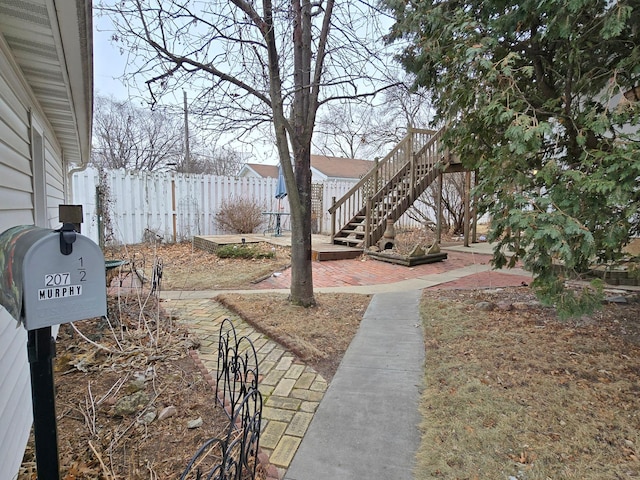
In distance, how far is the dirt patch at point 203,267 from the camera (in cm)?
627

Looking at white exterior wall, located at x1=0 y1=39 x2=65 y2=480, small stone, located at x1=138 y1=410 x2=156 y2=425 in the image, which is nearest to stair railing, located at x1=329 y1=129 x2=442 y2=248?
small stone, located at x1=138 y1=410 x2=156 y2=425

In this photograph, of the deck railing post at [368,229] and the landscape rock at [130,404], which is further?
the deck railing post at [368,229]

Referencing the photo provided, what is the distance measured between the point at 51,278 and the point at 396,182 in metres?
9.11

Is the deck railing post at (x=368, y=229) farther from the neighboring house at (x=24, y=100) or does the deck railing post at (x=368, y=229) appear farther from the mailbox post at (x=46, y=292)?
the mailbox post at (x=46, y=292)

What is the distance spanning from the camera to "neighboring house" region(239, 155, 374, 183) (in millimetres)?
22109

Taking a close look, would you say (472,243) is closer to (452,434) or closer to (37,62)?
(452,434)

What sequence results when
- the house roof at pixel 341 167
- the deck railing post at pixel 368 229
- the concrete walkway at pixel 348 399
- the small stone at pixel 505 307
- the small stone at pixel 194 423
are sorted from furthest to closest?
1. the house roof at pixel 341 167
2. the deck railing post at pixel 368 229
3. the small stone at pixel 505 307
4. the small stone at pixel 194 423
5. the concrete walkway at pixel 348 399

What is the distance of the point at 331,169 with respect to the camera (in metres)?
22.9

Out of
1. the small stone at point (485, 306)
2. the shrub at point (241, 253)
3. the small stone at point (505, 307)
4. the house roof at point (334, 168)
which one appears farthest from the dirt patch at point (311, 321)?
the house roof at point (334, 168)

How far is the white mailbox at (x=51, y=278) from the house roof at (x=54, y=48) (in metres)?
1.03

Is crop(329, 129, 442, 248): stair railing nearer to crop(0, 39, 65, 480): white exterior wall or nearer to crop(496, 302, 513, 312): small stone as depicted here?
crop(496, 302, 513, 312): small stone

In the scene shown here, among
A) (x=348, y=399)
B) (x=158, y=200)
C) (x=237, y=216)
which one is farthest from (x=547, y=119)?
(x=158, y=200)

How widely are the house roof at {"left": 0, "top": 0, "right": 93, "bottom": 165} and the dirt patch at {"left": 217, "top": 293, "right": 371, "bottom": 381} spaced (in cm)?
266

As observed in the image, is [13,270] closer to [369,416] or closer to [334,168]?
[369,416]
